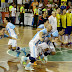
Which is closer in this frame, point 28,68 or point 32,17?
point 28,68

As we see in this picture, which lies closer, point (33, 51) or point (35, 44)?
point (33, 51)

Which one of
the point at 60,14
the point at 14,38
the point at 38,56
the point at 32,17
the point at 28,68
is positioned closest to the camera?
the point at 28,68

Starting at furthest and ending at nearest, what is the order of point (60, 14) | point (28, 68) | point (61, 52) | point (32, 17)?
point (32, 17) < point (60, 14) < point (61, 52) < point (28, 68)

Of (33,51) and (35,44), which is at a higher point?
(35,44)

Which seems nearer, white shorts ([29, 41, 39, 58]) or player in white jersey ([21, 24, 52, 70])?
player in white jersey ([21, 24, 52, 70])

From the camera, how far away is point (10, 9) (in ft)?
64.2

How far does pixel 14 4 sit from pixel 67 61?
1291 centimetres

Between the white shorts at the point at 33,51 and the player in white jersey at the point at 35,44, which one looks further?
the white shorts at the point at 33,51

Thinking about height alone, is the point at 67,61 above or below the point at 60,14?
below

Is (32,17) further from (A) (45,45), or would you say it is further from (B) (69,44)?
(A) (45,45)

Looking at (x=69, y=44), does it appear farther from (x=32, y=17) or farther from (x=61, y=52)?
(x=32, y=17)

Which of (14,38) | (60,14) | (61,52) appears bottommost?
(61,52)

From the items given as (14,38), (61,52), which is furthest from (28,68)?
(61,52)

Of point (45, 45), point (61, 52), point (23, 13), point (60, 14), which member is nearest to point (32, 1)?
point (23, 13)
